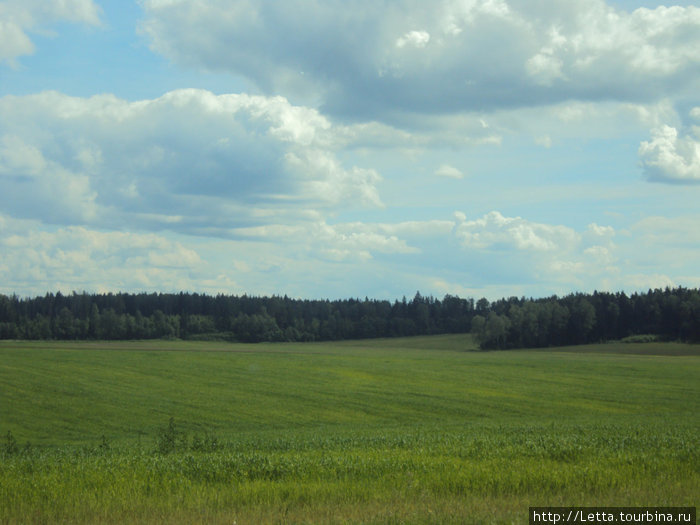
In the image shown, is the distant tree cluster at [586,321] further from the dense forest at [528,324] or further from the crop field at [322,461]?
the crop field at [322,461]

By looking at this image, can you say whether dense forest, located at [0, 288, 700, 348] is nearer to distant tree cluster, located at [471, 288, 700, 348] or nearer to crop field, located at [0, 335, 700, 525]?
distant tree cluster, located at [471, 288, 700, 348]

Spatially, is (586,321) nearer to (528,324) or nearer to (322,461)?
(528,324)

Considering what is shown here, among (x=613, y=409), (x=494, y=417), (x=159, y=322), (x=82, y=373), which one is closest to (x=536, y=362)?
(x=613, y=409)

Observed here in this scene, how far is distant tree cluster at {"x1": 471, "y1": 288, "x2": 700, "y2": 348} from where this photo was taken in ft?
488

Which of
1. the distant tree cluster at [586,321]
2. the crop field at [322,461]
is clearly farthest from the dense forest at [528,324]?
the crop field at [322,461]

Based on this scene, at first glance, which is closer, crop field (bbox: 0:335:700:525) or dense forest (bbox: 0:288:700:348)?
crop field (bbox: 0:335:700:525)

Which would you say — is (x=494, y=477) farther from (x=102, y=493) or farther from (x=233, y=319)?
(x=233, y=319)

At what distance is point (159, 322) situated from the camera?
18362 centimetres

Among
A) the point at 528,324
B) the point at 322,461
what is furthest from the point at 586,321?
the point at 322,461

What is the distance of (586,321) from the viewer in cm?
15438

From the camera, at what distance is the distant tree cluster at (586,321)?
488ft

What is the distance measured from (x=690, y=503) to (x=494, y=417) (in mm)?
30906

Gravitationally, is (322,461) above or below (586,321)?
below

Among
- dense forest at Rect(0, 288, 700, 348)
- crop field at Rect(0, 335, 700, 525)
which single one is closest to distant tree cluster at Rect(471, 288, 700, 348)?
dense forest at Rect(0, 288, 700, 348)
